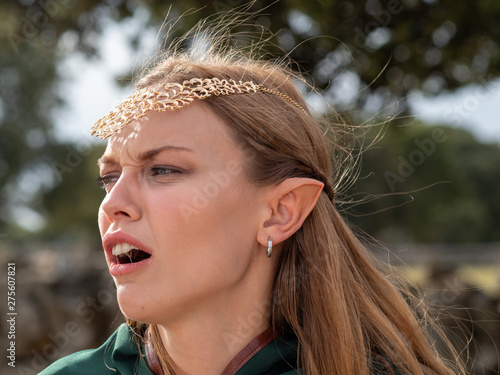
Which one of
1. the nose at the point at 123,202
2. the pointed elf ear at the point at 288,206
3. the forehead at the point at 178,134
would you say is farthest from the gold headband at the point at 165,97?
the pointed elf ear at the point at 288,206

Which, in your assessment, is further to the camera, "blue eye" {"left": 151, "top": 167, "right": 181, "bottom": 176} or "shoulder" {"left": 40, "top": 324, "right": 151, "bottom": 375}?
"shoulder" {"left": 40, "top": 324, "right": 151, "bottom": 375}

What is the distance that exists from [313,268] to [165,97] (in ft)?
3.34

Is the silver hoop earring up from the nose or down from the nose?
down

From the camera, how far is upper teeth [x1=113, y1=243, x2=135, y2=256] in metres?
2.56

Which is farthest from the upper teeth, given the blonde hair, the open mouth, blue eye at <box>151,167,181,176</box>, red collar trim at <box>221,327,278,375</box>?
red collar trim at <box>221,327,278,375</box>

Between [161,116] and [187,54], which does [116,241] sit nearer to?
[161,116]

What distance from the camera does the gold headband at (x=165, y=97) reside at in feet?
9.18

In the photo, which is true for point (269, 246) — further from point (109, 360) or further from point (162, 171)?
point (109, 360)

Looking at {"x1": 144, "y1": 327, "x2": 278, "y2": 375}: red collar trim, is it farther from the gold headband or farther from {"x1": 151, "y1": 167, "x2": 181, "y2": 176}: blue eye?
the gold headband

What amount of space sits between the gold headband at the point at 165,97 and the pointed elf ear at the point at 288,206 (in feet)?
1.58

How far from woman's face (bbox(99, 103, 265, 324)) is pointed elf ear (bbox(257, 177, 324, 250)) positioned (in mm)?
61

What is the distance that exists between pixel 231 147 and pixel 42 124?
3534 centimetres

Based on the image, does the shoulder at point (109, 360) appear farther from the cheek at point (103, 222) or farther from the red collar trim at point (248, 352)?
the cheek at point (103, 222)

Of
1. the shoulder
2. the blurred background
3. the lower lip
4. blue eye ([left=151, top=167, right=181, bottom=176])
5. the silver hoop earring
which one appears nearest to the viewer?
the lower lip
